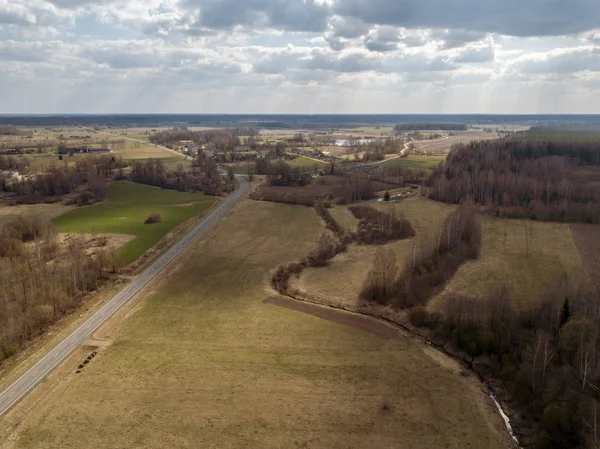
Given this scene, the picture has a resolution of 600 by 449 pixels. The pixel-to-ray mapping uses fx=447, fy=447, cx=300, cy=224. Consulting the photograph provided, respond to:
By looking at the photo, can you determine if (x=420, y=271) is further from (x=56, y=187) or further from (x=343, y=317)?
(x=56, y=187)

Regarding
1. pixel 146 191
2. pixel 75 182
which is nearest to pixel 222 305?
pixel 146 191

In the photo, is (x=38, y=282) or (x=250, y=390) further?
(x=38, y=282)

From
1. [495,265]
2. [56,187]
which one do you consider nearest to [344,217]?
[495,265]

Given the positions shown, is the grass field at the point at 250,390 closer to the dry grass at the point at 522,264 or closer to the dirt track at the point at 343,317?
the dirt track at the point at 343,317

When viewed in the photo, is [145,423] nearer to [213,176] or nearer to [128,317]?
[128,317]

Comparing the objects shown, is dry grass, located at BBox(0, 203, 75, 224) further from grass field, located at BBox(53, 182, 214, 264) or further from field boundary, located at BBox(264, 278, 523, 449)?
field boundary, located at BBox(264, 278, 523, 449)

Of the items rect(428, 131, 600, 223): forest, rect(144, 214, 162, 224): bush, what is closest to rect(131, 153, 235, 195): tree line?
rect(144, 214, 162, 224): bush

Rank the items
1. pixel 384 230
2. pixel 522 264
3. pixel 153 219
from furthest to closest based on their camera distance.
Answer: pixel 153 219
pixel 384 230
pixel 522 264
